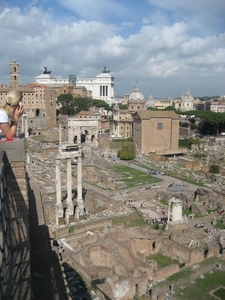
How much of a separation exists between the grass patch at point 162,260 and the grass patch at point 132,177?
1406cm

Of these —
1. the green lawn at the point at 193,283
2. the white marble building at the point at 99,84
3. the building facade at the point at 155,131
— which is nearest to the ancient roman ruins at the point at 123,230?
the green lawn at the point at 193,283

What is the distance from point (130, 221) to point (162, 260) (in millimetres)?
5392

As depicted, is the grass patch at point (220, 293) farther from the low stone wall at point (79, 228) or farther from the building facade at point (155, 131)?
the building facade at point (155, 131)

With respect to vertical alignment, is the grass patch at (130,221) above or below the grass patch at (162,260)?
above

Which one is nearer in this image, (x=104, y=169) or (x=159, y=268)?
(x=159, y=268)

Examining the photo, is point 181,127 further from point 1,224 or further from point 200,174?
point 1,224

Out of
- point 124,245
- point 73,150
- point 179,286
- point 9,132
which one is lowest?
point 179,286

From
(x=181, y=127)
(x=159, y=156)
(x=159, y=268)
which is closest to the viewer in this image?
(x=159, y=268)

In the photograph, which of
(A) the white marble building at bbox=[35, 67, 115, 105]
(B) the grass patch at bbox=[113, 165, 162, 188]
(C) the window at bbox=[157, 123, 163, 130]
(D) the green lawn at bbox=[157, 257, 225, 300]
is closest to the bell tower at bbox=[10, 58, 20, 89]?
(C) the window at bbox=[157, 123, 163, 130]

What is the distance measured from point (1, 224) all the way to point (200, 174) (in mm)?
33234

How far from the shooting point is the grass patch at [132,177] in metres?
31.5

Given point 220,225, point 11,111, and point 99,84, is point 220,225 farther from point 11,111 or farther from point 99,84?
point 99,84

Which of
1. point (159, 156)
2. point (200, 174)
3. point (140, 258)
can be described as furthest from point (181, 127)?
point (140, 258)

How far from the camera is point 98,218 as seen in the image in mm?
21016
